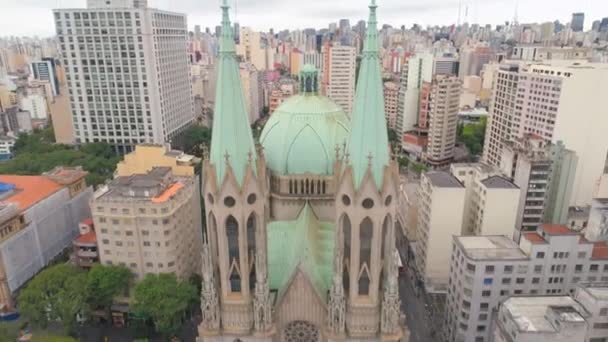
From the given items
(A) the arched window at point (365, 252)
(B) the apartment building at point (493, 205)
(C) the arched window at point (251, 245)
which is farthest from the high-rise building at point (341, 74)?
(C) the arched window at point (251, 245)

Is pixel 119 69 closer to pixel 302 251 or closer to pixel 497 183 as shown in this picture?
pixel 497 183

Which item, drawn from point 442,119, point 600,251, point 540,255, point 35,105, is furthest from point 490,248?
point 35,105

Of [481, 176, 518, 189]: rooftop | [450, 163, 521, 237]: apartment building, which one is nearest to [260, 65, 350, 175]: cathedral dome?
[450, 163, 521, 237]: apartment building

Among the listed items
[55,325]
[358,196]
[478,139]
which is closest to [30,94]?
[55,325]

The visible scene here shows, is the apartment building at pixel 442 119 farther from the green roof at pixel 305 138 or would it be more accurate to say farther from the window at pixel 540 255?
the green roof at pixel 305 138

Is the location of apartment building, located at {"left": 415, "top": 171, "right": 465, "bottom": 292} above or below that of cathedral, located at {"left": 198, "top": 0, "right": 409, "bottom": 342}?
below

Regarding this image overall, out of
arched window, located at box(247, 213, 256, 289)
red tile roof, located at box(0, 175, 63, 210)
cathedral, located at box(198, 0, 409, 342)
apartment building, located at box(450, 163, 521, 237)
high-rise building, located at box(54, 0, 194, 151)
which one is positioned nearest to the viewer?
cathedral, located at box(198, 0, 409, 342)

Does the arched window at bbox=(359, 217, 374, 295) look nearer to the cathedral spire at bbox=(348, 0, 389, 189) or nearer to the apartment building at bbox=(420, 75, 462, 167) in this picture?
the cathedral spire at bbox=(348, 0, 389, 189)
